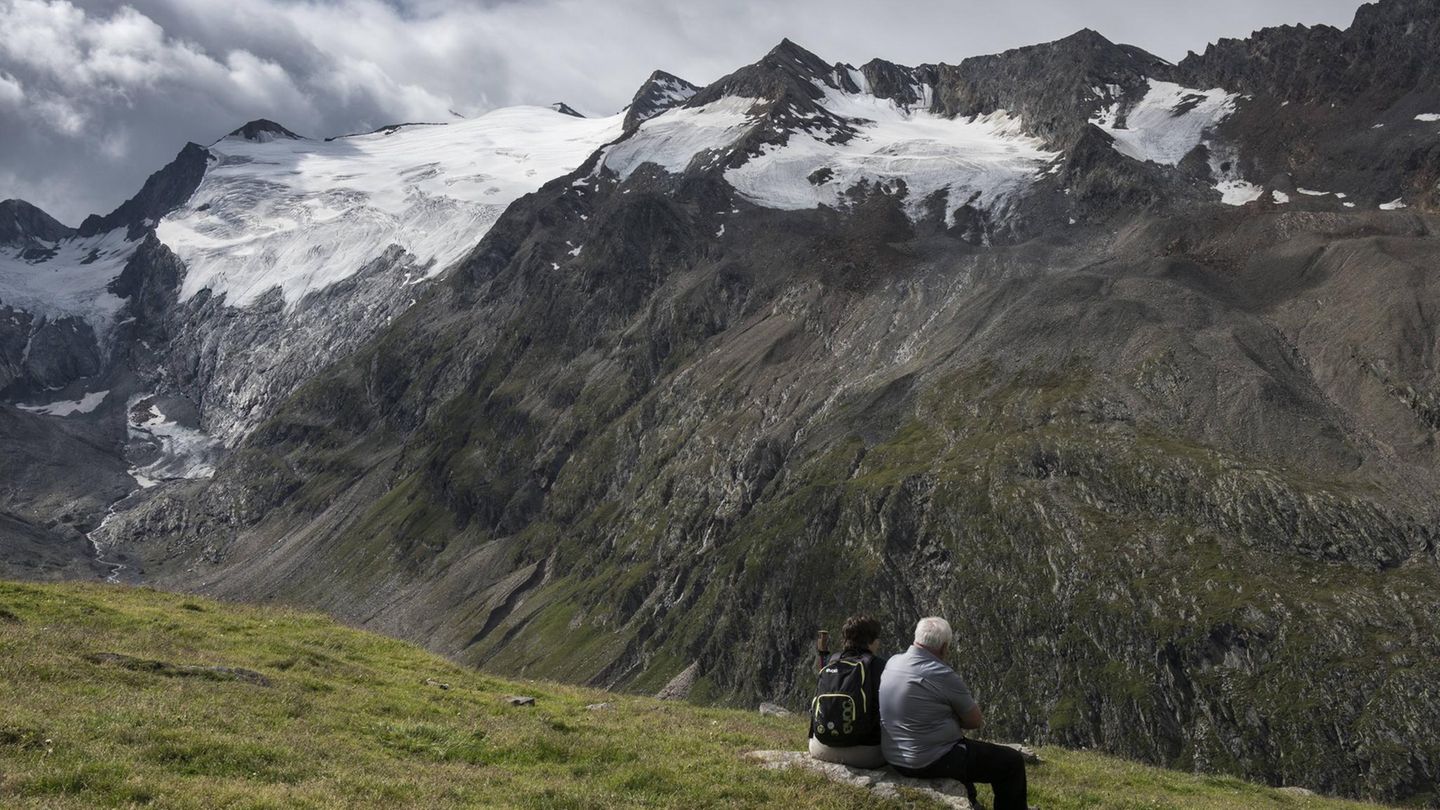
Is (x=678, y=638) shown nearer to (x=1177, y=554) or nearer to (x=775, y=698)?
(x=775, y=698)

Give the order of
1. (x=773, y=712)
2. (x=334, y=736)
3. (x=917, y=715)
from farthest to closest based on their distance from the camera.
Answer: (x=773, y=712) < (x=334, y=736) < (x=917, y=715)

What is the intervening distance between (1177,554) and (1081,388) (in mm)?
37473

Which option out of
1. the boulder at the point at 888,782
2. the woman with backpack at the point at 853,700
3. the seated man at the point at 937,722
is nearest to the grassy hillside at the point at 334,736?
the boulder at the point at 888,782

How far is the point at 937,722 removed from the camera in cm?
1692

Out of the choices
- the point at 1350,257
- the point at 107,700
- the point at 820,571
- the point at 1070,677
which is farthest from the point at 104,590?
the point at 1350,257

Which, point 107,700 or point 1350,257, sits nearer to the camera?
point 107,700

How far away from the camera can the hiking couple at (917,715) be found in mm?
16719

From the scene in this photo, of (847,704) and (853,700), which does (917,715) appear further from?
(847,704)

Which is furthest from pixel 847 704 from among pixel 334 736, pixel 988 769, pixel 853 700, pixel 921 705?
pixel 334 736

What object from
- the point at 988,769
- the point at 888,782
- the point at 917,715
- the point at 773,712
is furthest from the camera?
the point at 773,712

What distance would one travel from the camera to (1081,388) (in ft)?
551

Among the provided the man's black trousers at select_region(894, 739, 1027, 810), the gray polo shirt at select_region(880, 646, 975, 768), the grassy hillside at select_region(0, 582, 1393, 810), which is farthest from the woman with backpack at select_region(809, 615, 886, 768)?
the man's black trousers at select_region(894, 739, 1027, 810)

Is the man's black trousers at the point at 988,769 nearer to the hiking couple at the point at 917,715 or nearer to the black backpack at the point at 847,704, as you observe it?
the hiking couple at the point at 917,715

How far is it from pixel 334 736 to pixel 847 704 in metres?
10.1
